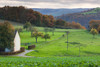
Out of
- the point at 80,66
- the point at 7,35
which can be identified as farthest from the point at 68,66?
the point at 7,35

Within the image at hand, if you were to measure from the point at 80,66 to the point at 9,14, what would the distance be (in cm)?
12396

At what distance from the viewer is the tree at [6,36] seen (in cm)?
4400

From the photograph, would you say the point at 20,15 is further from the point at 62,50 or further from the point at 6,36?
the point at 6,36

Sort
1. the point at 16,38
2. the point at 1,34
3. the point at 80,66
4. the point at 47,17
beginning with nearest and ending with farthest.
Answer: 1. the point at 80,66
2. the point at 1,34
3. the point at 16,38
4. the point at 47,17

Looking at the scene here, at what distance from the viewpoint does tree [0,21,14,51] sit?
1732 inches

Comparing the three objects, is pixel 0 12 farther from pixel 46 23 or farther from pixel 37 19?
pixel 46 23

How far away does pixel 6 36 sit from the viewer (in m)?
44.6

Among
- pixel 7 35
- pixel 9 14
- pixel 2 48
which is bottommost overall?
pixel 2 48

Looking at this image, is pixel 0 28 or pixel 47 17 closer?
pixel 0 28

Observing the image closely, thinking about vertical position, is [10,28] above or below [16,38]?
above

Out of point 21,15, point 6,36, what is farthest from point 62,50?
point 21,15

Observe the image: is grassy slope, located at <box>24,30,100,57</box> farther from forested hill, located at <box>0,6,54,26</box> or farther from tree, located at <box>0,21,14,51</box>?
forested hill, located at <box>0,6,54,26</box>

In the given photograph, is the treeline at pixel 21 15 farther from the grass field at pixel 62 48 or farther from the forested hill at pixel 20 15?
the grass field at pixel 62 48

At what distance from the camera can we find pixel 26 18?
12756 cm
